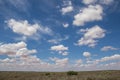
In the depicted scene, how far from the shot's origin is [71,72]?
4306cm

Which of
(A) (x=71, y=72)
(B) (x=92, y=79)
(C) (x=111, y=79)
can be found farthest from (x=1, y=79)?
(C) (x=111, y=79)

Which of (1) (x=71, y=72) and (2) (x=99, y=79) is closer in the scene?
(2) (x=99, y=79)

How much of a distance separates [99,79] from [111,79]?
6.33 ft

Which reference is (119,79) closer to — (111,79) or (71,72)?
(111,79)

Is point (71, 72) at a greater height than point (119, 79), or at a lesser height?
greater

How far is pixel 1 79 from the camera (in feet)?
131

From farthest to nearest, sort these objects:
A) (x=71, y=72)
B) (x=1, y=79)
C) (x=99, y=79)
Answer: (x=71, y=72), (x=1, y=79), (x=99, y=79)

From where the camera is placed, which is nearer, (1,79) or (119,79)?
(119,79)

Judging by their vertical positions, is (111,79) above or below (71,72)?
below

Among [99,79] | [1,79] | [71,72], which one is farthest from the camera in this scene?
[71,72]

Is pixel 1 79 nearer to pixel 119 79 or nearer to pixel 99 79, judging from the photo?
pixel 99 79

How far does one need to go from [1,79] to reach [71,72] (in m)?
16.1

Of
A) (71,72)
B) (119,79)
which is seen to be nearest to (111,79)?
(119,79)

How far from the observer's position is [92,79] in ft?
93.0
